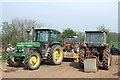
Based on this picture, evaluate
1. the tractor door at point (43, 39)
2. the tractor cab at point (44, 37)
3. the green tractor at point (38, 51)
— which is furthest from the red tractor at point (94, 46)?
the tractor door at point (43, 39)

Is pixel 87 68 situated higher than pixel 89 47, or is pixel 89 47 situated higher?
pixel 89 47

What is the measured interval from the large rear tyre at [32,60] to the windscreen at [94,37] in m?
3.08

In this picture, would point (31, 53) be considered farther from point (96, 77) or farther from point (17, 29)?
point (17, 29)

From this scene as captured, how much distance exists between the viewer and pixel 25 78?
20.4 ft

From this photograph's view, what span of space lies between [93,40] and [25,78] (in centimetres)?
443

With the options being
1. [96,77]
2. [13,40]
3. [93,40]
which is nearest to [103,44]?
[93,40]

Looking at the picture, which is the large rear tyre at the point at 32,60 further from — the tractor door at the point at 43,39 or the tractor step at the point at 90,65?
the tractor step at the point at 90,65

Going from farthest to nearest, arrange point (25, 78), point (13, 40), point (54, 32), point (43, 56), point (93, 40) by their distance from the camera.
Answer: point (13, 40), point (54, 32), point (43, 56), point (93, 40), point (25, 78)

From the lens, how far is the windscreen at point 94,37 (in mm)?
8405

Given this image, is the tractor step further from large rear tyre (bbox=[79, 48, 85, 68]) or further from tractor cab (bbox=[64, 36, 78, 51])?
tractor cab (bbox=[64, 36, 78, 51])

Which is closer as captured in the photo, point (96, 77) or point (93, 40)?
point (96, 77)

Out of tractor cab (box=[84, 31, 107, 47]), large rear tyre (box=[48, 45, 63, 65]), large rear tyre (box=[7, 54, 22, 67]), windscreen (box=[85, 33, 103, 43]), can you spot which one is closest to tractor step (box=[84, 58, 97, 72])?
tractor cab (box=[84, 31, 107, 47])

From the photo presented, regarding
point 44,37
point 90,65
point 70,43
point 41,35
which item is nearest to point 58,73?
point 90,65

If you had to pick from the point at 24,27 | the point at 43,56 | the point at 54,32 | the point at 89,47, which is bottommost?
the point at 43,56
